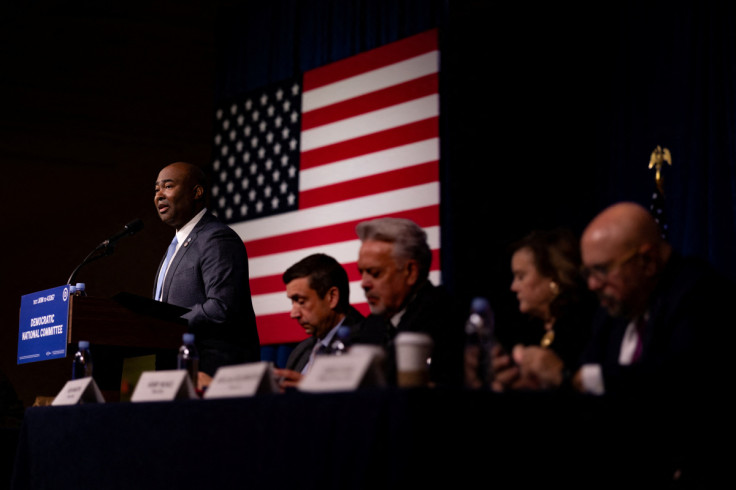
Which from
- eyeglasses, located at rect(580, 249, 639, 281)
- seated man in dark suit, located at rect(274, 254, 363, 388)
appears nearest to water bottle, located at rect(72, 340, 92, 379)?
seated man in dark suit, located at rect(274, 254, 363, 388)

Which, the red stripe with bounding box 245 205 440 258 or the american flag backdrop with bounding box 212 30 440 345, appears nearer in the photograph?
the red stripe with bounding box 245 205 440 258

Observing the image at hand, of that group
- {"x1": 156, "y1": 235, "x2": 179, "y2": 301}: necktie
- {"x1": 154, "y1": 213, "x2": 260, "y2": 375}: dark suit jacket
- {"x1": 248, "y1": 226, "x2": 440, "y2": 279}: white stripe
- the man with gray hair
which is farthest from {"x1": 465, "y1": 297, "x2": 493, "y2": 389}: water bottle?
{"x1": 248, "y1": 226, "x2": 440, "y2": 279}: white stripe

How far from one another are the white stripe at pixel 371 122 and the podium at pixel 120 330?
2574 mm

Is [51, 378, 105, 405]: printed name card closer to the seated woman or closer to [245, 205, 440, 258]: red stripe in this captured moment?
the seated woman

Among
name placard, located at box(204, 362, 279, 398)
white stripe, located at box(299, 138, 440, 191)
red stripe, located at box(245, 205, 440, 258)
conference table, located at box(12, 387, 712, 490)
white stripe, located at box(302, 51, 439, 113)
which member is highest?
white stripe, located at box(302, 51, 439, 113)

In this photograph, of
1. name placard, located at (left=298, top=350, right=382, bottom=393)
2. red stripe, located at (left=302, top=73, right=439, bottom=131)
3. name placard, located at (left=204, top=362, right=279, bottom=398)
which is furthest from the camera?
red stripe, located at (left=302, top=73, right=439, bottom=131)

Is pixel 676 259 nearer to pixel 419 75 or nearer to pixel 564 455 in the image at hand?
pixel 564 455

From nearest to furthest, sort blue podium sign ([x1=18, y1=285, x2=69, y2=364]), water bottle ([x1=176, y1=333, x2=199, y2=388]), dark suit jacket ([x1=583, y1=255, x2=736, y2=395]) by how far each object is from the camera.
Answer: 1. dark suit jacket ([x1=583, y1=255, x2=736, y2=395])
2. water bottle ([x1=176, y1=333, x2=199, y2=388])
3. blue podium sign ([x1=18, y1=285, x2=69, y2=364])

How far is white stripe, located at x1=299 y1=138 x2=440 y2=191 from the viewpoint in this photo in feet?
17.2

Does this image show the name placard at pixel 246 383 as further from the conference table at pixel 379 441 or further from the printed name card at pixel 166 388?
the printed name card at pixel 166 388

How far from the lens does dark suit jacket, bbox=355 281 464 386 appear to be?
2525 mm

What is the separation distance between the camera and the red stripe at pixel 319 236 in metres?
5.13

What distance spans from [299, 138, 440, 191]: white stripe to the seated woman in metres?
2.50

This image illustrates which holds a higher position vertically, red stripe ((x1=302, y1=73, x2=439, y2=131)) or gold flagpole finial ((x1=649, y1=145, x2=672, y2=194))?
red stripe ((x1=302, y1=73, x2=439, y2=131))
